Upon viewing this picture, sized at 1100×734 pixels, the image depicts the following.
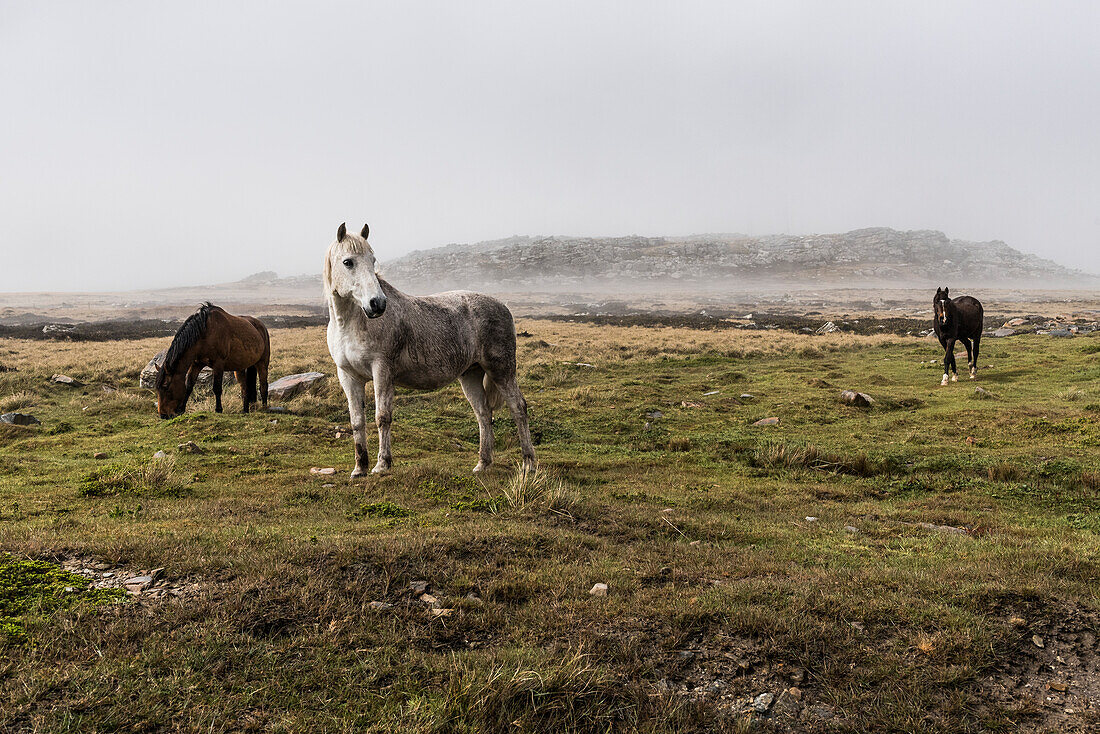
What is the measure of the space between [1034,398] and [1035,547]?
38.5ft

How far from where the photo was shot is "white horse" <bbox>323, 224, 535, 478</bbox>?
293 inches

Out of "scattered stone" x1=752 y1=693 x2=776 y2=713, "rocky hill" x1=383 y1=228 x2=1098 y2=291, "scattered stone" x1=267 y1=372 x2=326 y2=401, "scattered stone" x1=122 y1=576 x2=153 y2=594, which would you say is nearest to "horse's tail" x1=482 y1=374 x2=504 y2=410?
"scattered stone" x1=122 y1=576 x2=153 y2=594

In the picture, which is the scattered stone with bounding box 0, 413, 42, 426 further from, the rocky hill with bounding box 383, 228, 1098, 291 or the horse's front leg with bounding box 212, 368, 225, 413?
the rocky hill with bounding box 383, 228, 1098, 291

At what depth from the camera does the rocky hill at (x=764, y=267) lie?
6516 inches

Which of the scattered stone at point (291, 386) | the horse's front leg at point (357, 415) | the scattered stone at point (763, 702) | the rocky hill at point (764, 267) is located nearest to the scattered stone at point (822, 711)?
the scattered stone at point (763, 702)

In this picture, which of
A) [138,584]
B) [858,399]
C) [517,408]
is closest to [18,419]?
[517,408]

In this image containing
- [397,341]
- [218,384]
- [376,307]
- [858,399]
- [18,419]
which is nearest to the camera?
[376,307]

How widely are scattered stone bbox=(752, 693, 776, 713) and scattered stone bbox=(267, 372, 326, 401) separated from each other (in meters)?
15.5

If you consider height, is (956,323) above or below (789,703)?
above

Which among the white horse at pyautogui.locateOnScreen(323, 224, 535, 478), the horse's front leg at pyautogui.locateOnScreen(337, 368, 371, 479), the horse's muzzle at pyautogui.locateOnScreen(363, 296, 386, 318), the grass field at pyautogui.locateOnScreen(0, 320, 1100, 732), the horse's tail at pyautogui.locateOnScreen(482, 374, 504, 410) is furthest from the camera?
the horse's tail at pyautogui.locateOnScreen(482, 374, 504, 410)

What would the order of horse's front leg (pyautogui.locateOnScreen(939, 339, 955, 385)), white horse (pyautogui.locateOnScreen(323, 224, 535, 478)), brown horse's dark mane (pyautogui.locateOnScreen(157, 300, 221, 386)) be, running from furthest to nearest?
horse's front leg (pyautogui.locateOnScreen(939, 339, 955, 385)) < brown horse's dark mane (pyautogui.locateOnScreen(157, 300, 221, 386)) < white horse (pyautogui.locateOnScreen(323, 224, 535, 478))

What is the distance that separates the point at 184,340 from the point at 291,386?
4.13 metres

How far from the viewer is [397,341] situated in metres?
7.96

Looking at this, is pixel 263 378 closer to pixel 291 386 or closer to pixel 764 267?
pixel 291 386
